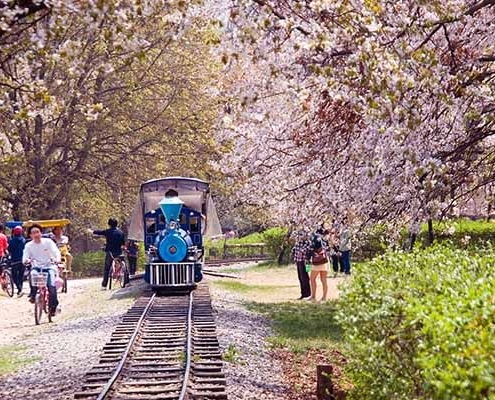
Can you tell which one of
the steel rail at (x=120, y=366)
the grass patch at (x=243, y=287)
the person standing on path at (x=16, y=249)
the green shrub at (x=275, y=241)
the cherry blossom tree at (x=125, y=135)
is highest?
the cherry blossom tree at (x=125, y=135)

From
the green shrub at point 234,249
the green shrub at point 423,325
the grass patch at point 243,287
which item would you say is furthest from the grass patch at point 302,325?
the green shrub at point 234,249

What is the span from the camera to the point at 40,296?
17984 millimetres

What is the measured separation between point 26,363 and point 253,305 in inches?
335

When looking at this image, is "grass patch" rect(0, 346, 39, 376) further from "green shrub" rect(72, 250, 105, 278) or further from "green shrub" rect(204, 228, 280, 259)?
"green shrub" rect(204, 228, 280, 259)

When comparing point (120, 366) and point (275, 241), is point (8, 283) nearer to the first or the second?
point (120, 366)

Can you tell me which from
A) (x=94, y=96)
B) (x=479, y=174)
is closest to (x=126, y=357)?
(x=479, y=174)

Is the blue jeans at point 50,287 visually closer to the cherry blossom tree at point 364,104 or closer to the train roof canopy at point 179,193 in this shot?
the cherry blossom tree at point 364,104

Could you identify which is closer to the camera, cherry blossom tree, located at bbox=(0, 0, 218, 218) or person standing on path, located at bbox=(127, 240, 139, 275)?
person standing on path, located at bbox=(127, 240, 139, 275)

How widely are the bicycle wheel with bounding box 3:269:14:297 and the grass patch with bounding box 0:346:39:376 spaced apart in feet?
30.4

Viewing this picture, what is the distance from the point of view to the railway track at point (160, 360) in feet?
34.7

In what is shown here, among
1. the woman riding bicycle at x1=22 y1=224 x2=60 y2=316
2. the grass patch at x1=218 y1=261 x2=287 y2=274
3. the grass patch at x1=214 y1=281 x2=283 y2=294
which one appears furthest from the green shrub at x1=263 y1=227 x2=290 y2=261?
the woman riding bicycle at x1=22 y1=224 x2=60 y2=316

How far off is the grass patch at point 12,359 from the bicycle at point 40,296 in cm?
202

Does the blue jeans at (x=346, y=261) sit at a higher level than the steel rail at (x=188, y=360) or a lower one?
higher

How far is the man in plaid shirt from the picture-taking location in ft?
68.0
